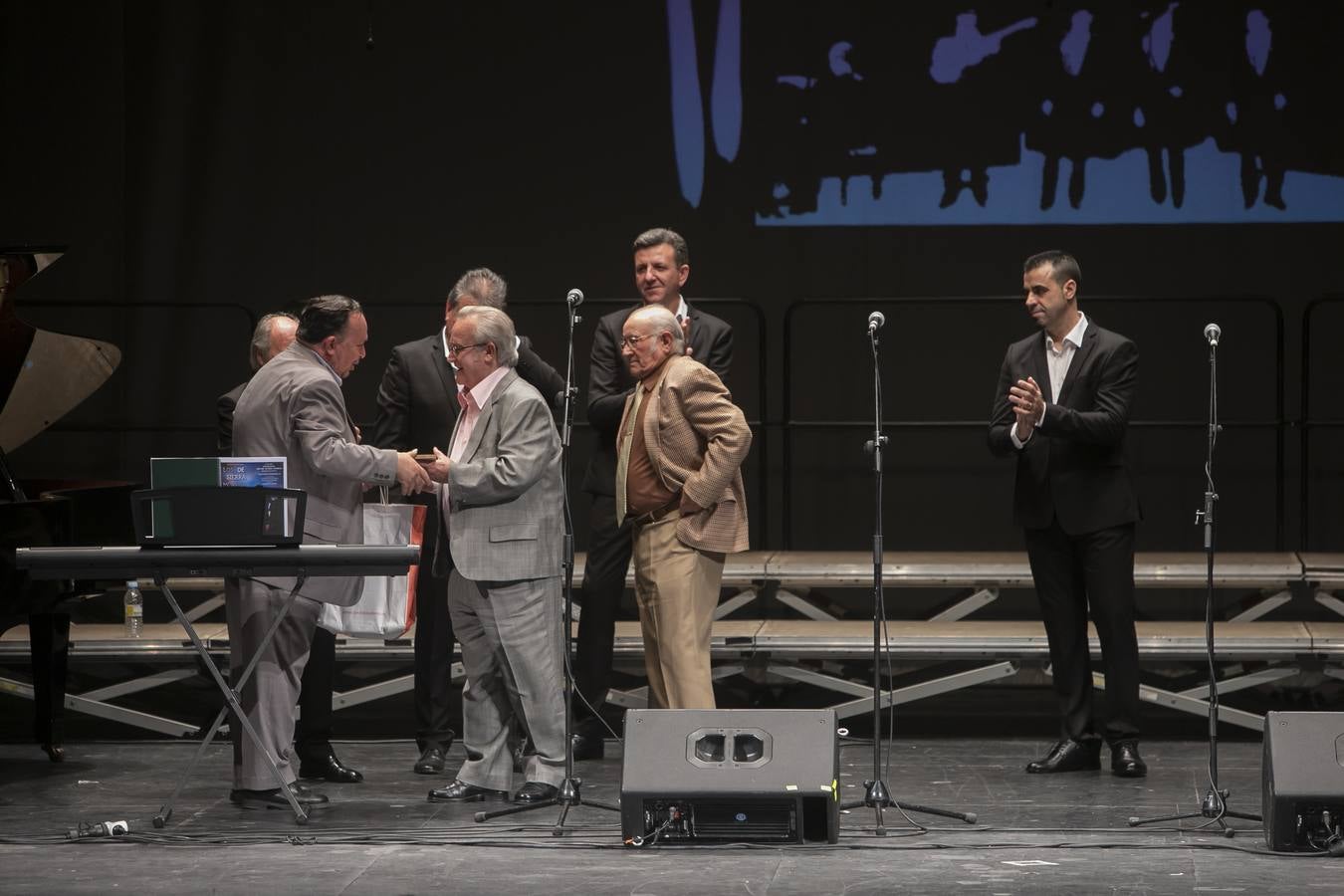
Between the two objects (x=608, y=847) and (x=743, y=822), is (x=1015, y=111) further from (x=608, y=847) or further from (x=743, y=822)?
(x=608, y=847)

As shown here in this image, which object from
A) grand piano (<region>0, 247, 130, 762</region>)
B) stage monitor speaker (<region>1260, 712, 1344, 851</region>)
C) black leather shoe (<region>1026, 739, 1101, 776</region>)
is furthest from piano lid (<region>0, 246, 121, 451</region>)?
stage monitor speaker (<region>1260, 712, 1344, 851</region>)

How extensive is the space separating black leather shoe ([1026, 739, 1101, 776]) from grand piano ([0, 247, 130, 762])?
3.25 meters

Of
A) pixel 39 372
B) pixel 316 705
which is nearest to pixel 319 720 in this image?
pixel 316 705

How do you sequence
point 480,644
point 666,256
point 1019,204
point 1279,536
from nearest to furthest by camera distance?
point 480,644, point 666,256, point 1279,536, point 1019,204

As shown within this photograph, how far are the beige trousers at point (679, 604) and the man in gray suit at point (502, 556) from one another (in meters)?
0.29

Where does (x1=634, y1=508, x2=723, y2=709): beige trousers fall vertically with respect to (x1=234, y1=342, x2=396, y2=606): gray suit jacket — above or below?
below

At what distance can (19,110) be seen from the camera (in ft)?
29.7

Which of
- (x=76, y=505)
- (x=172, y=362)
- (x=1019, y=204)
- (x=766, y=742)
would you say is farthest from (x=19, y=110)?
(x=766, y=742)

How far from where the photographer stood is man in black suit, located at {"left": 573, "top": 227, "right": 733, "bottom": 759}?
6.21 m

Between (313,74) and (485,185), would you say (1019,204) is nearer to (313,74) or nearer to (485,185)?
(485,185)

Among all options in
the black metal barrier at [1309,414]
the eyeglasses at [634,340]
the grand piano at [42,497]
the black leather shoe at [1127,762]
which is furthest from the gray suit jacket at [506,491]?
the black metal barrier at [1309,414]

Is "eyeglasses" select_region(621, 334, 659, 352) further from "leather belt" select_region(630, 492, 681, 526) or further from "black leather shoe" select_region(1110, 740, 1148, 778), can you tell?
"black leather shoe" select_region(1110, 740, 1148, 778)

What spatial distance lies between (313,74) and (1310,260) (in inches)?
186

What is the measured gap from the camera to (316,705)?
620cm
